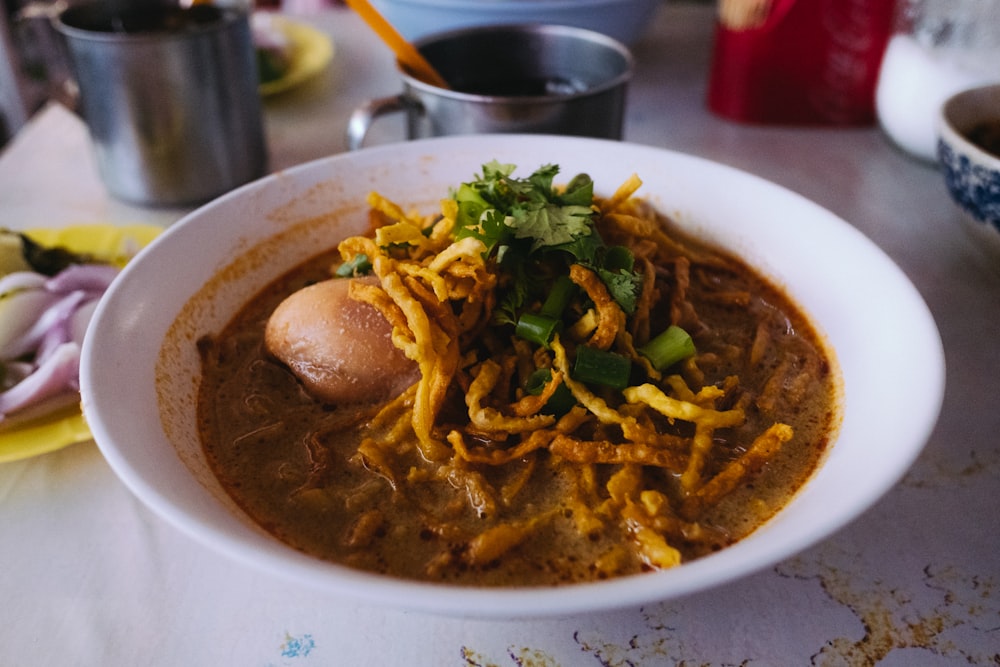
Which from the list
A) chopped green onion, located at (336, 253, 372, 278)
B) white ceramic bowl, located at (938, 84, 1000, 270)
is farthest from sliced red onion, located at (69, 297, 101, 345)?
white ceramic bowl, located at (938, 84, 1000, 270)

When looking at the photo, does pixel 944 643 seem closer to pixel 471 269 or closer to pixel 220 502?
pixel 471 269

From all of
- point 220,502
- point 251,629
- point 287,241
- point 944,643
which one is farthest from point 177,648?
point 944,643

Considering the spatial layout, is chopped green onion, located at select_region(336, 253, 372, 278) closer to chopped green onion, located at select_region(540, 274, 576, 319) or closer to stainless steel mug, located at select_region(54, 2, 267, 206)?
chopped green onion, located at select_region(540, 274, 576, 319)

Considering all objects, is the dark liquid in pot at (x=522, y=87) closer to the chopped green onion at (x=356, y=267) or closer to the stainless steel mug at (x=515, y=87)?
the stainless steel mug at (x=515, y=87)

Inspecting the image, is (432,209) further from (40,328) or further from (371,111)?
(40,328)

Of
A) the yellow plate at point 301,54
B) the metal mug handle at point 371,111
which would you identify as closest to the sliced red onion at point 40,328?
the metal mug handle at point 371,111

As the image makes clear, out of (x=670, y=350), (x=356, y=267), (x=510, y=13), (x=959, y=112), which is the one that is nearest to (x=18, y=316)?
(x=356, y=267)
